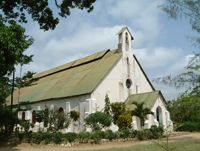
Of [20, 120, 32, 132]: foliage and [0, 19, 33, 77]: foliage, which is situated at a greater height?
[0, 19, 33, 77]: foliage

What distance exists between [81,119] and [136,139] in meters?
12.9

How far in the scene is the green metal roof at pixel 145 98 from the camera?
4234 centimetres

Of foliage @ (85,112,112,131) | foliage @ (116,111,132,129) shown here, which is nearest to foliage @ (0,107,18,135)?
foliage @ (85,112,112,131)

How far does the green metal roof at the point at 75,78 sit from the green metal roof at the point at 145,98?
15.3ft

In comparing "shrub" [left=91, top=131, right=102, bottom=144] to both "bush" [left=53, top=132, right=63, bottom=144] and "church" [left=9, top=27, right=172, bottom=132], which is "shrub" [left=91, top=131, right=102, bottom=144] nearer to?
"bush" [left=53, top=132, right=63, bottom=144]

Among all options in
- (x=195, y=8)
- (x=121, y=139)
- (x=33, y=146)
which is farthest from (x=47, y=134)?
(x=195, y=8)

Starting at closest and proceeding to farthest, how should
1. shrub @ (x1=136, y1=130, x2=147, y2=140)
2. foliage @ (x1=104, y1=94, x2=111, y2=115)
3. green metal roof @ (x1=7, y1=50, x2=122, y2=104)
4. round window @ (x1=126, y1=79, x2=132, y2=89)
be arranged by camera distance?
shrub @ (x1=136, y1=130, x2=147, y2=140), foliage @ (x1=104, y1=94, x2=111, y2=115), green metal roof @ (x1=7, y1=50, x2=122, y2=104), round window @ (x1=126, y1=79, x2=132, y2=89)

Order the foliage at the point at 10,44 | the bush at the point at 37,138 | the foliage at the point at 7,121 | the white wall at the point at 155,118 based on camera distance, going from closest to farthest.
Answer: the foliage at the point at 10,44
the bush at the point at 37,138
the foliage at the point at 7,121
the white wall at the point at 155,118

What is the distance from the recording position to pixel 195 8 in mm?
14742

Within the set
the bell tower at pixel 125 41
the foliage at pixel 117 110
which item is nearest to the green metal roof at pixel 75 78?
the bell tower at pixel 125 41

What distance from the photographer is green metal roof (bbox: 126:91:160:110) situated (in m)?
42.3

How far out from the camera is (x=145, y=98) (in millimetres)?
44000

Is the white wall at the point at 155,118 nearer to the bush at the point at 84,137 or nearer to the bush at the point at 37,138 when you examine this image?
the bush at the point at 84,137

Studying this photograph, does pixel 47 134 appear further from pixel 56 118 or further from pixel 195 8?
pixel 195 8
